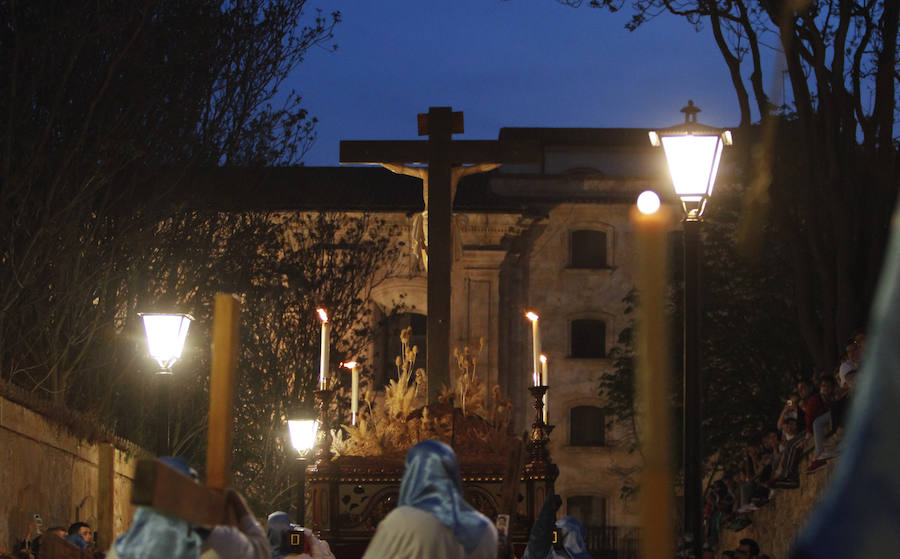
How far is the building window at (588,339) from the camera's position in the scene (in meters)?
55.0

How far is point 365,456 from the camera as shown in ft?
38.8

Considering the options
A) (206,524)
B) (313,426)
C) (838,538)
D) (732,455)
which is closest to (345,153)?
(313,426)

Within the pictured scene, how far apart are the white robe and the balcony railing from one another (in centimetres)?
4557

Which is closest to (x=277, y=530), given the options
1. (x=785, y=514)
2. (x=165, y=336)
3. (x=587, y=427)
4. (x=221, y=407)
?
(x=165, y=336)

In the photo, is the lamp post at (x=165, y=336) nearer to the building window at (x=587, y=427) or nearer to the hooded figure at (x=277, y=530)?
the hooded figure at (x=277, y=530)

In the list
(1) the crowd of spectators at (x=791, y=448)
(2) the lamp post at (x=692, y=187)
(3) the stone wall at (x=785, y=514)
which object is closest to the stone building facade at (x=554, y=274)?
(1) the crowd of spectators at (x=791, y=448)

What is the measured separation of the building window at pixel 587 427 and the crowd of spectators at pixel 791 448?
21456mm

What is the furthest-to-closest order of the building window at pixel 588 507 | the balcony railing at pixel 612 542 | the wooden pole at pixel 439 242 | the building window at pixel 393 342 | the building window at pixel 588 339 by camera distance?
the building window at pixel 588 339
the building window at pixel 393 342
the building window at pixel 588 507
the balcony railing at pixel 612 542
the wooden pole at pixel 439 242

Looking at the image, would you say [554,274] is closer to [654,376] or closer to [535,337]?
[535,337]

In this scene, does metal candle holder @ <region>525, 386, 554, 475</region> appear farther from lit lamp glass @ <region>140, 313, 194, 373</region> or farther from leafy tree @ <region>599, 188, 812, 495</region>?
leafy tree @ <region>599, 188, 812, 495</region>

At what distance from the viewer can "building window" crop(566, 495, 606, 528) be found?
53031mm

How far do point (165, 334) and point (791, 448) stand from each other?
1271 centimetres

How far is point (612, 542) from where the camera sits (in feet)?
168

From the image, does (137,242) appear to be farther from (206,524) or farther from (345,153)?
(206,524)
